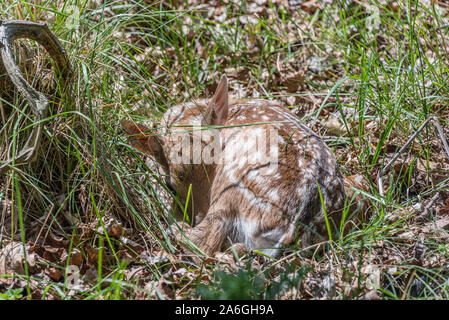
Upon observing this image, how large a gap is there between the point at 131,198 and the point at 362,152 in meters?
1.79

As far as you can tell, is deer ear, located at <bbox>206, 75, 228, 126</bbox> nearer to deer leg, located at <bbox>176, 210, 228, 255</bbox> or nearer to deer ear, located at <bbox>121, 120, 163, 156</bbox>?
deer ear, located at <bbox>121, 120, 163, 156</bbox>

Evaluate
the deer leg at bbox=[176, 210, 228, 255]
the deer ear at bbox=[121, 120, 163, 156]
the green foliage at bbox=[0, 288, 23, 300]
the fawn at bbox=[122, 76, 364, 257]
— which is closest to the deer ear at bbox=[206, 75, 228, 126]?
the fawn at bbox=[122, 76, 364, 257]

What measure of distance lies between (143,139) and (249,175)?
2.82 ft

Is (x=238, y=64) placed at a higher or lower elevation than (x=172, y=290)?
higher

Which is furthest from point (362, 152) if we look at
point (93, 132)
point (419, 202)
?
point (93, 132)

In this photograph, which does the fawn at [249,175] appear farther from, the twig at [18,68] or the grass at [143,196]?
the twig at [18,68]

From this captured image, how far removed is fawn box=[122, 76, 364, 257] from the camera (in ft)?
9.64

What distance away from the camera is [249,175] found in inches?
120

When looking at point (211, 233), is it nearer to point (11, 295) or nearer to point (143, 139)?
point (143, 139)

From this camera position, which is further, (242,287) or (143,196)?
(143,196)

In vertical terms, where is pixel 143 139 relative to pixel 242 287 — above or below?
above

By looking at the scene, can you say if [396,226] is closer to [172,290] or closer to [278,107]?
[278,107]

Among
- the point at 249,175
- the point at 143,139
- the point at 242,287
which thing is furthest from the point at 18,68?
the point at 242,287

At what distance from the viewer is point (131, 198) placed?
3166 millimetres
